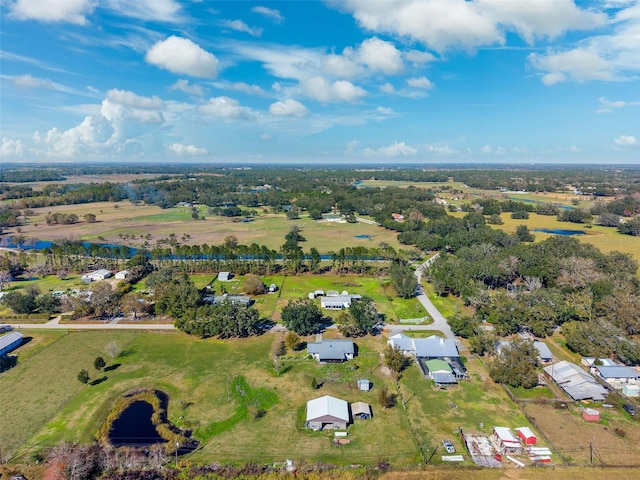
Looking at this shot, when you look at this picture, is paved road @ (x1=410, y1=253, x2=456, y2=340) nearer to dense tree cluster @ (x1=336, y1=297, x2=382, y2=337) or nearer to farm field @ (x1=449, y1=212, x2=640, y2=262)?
dense tree cluster @ (x1=336, y1=297, x2=382, y2=337)

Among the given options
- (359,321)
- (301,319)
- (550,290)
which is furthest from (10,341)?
(550,290)

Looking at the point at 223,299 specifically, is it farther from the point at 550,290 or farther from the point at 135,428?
the point at 550,290

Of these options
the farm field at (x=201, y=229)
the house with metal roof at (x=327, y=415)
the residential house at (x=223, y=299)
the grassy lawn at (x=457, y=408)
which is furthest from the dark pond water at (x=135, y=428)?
the farm field at (x=201, y=229)

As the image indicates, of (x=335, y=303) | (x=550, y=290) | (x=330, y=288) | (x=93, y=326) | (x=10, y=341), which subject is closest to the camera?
(x=10, y=341)

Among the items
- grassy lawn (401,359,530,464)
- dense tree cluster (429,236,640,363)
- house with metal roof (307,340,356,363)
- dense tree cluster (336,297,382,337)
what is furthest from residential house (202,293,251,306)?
dense tree cluster (429,236,640,363)

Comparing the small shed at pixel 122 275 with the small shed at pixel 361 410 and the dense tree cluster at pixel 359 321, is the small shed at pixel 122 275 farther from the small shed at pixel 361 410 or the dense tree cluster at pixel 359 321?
the small shed at pixel 361 410

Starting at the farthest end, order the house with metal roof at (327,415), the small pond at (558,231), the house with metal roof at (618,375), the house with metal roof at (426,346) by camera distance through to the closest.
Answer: the small pond at (558,231), the house with metal roof at (426,346), the house with metal roof at (618,375), the house with metal roof at (327,415)
